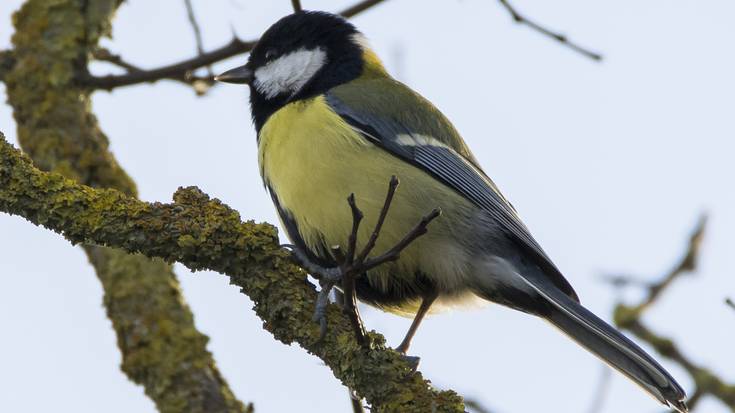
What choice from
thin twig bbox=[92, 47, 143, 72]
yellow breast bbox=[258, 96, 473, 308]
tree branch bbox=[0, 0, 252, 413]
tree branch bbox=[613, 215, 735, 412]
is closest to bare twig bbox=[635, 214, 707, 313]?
tree branch bbox=[613, 215, 735, 412]

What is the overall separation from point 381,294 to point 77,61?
193 centimetres

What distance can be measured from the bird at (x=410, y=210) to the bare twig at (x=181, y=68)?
0.40 meters

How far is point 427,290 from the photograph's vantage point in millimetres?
4484

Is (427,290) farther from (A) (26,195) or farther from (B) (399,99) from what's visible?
(A) (26,195)

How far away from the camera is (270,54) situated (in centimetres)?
533

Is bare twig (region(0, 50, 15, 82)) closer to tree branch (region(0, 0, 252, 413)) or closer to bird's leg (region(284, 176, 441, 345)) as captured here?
tree branch (region(0, 0, 252, 413))

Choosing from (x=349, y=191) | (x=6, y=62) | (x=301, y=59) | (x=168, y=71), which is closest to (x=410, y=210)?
(x=349, y=191)

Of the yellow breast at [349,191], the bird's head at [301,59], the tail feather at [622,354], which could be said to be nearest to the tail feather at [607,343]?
the tail feather at [622,354]

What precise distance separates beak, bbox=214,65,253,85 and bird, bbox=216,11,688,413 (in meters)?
0.36

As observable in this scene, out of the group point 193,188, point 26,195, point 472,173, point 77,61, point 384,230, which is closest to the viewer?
point 26,195

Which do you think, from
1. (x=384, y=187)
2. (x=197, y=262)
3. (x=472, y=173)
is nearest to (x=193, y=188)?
(x=197, y=262)

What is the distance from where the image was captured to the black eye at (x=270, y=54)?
5.32 m

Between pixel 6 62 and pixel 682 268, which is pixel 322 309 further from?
pixel 6 62

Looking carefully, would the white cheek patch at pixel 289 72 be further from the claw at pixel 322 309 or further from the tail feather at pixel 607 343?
the claw at pixel 322 309
